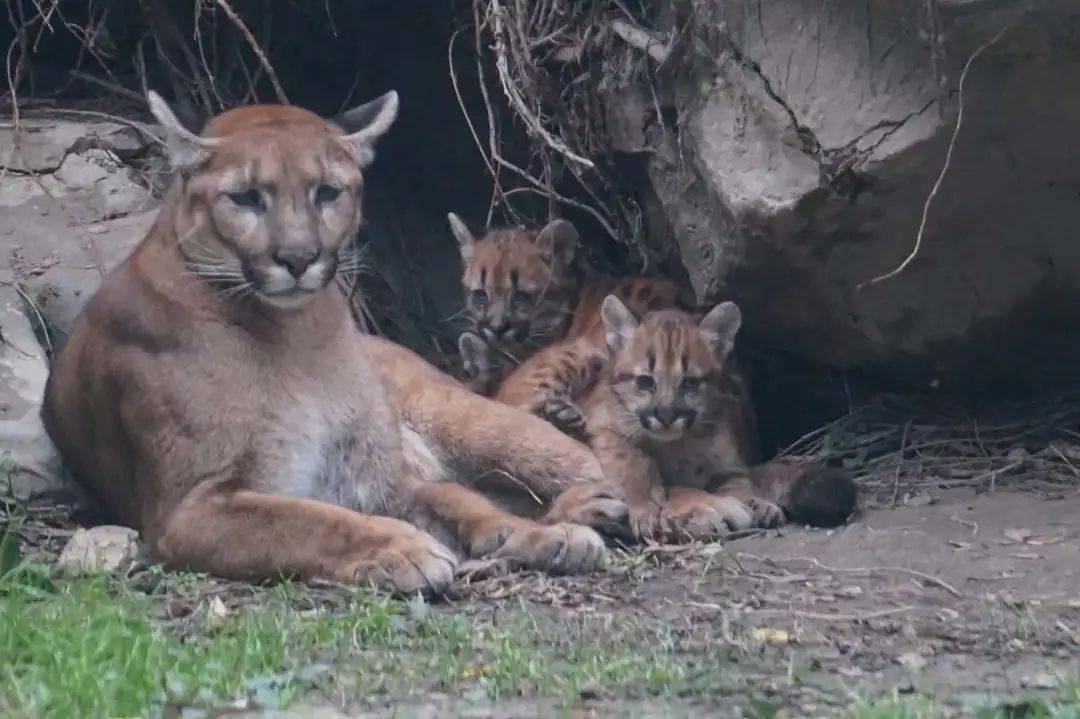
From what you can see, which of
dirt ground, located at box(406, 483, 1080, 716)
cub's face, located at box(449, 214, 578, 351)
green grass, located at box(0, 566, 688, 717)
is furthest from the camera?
cub's face, located at box(449, 214, 578, 351)

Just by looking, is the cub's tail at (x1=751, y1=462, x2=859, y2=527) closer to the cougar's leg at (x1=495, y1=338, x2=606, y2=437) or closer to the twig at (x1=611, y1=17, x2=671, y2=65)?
the cougar's leg at (x1=495, y1=338, x2=606, y2=437)

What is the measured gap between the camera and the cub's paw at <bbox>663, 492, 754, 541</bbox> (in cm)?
603

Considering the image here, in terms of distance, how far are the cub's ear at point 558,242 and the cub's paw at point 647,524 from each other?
75.5 inches

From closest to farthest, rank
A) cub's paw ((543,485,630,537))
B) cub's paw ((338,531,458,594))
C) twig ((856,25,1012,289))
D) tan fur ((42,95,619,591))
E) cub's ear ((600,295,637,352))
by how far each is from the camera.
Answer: cub's paw ((338,531,458,594)) < twig ((856,25,1012,289)) < tan fur ((42,95,619,591)) < cub's paw ((543,485,630,537)) < cub's ear ((600,295,637,352))

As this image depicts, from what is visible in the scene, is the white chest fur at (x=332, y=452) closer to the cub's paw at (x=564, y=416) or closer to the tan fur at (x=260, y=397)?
the tan fur at (x=260, y=397)

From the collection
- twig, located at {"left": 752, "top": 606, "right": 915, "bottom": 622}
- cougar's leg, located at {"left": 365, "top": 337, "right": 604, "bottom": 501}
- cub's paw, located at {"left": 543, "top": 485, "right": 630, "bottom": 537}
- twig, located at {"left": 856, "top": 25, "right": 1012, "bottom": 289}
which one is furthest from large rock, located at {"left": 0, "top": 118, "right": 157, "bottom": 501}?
twig, located at {"left": 856, "top": 25, "right": 1012, "bottom": 289}

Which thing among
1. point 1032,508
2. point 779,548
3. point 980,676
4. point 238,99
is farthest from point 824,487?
point 238,99

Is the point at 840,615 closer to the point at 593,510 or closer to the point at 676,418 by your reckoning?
the point at 593,510

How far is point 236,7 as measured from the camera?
27.7 feet

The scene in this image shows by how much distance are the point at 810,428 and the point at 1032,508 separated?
1705mm

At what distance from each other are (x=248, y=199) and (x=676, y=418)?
2.03m

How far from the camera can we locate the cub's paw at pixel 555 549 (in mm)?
5422

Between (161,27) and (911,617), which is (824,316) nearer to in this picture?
(911,617)

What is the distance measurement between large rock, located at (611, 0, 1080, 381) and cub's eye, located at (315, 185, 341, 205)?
1522 mm
